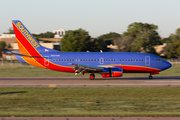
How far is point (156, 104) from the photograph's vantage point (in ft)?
53.9

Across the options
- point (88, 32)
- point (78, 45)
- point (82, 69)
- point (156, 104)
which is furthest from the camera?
point (88, 32)

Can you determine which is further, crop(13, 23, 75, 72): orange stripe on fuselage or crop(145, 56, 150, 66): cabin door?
crop(145, 56, 150, 66): cabin door

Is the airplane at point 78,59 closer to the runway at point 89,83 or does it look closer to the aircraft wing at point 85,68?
the aircraft wing at point 85,68

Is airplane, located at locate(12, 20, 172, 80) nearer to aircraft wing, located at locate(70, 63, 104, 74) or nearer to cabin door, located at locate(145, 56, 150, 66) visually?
cabin door, located at locate(145, 56, 150, 66)

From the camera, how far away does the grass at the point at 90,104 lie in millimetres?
13953

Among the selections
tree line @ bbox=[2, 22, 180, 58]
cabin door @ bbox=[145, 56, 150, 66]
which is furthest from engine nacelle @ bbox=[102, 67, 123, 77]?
tree line @ bbox=[2, 22, 180, 58]

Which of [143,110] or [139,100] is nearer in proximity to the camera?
[143,110]

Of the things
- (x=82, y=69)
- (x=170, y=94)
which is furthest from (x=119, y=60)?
(x=170, y=94)

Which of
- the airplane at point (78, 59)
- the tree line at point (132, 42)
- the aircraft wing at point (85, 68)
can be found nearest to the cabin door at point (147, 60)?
the airplane at point (78, 59)

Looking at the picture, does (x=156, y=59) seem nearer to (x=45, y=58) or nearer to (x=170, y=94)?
(x=170, y=94)

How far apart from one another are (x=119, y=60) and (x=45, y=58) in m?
10.1

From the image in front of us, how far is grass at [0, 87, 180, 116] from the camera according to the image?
1395 cm

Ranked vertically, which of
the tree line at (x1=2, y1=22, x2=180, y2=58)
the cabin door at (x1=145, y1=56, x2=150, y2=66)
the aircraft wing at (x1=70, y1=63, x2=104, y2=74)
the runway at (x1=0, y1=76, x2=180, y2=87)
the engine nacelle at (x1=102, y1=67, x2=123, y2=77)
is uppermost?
the tree line at (x1=2, y1=22, x2=180, y2=58)

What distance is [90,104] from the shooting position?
16484 millimetres
